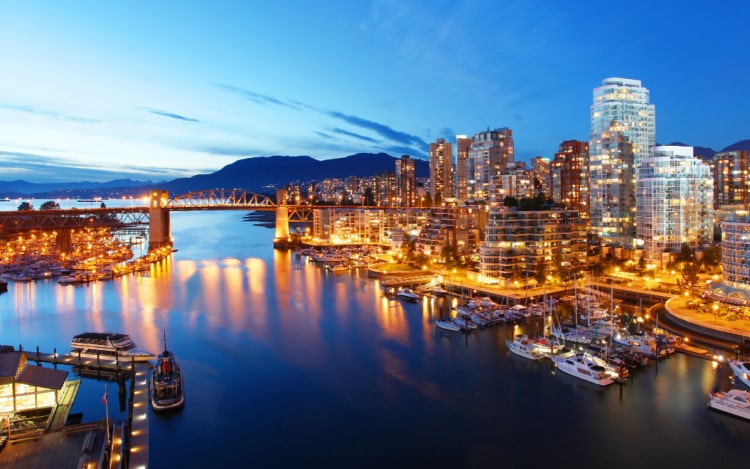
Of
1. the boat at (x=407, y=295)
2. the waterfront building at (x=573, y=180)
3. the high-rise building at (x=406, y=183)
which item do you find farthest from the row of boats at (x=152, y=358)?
the high-rise building at (x=406, y=183)

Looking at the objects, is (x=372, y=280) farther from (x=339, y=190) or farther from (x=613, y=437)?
(x=339, y=190)

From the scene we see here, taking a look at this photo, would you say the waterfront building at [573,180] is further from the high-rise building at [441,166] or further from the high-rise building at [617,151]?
the high-rise building at [441,166]

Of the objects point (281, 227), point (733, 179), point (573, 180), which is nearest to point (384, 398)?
point (573, 180)

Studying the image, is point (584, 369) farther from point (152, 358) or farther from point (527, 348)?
point (152, 358)

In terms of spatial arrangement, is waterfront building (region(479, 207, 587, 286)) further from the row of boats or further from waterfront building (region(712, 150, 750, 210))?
waterfront building (region(712, 150, 750, 210))

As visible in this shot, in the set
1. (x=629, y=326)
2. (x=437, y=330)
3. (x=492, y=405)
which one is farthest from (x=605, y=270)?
(x=492, y=405)

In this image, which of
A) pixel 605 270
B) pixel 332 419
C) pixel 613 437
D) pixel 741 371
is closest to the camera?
pixel 613 437
